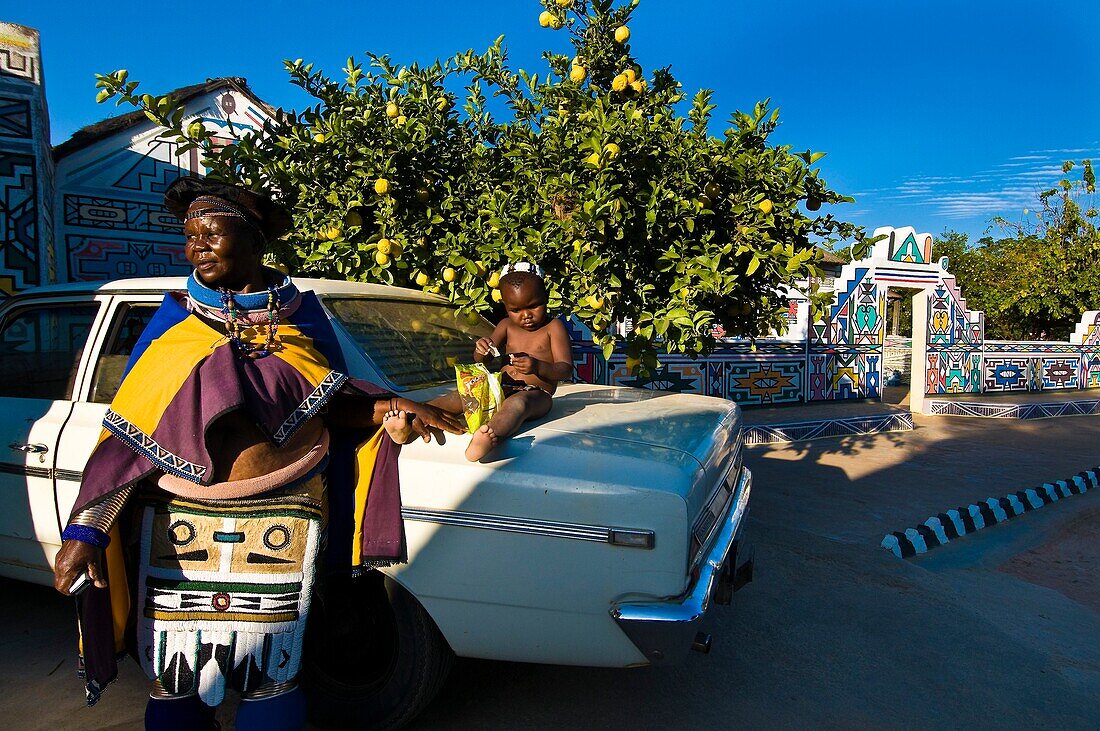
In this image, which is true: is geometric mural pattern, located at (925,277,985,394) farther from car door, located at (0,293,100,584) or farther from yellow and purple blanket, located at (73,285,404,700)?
car door, located at (0,293,100,584)

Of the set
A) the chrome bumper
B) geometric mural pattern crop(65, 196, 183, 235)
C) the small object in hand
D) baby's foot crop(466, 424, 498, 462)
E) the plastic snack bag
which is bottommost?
the chrome bumper

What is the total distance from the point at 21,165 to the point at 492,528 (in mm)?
6346

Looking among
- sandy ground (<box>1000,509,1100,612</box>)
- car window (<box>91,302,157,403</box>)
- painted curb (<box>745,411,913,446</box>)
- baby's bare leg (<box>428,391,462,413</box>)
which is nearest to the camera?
baby's bare leg (<box>428,391,462,413</box>)

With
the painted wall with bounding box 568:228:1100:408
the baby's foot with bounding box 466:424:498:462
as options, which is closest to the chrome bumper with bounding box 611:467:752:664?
the baby's foot with bounding box 466:424:498:462

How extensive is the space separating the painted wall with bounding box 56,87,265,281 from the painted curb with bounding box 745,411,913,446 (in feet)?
23.4

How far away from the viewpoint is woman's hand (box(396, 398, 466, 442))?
2156mm

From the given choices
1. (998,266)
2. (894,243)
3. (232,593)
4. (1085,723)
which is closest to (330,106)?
(232,593)

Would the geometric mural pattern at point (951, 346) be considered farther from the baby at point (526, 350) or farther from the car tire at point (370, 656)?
the car tire at point (370, 656)

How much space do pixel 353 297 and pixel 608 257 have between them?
1.19 metres

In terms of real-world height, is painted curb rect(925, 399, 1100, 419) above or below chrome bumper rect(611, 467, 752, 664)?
below

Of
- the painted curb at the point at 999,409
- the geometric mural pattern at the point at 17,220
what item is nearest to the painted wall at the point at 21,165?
the geometric mural pattern at the point at 17,220

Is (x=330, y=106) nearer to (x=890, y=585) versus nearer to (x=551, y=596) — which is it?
(x=551, y=596)

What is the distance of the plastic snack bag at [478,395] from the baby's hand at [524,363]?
1.60ft

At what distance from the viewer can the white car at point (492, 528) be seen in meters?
2.10
